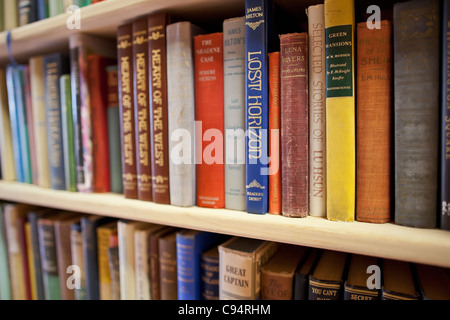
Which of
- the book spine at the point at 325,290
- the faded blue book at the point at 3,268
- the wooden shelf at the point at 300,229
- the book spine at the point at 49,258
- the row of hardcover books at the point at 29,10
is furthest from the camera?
the faded blue book at the point at 3,268

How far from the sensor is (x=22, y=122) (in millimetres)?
821

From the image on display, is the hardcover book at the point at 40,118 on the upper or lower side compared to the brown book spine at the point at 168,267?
upper

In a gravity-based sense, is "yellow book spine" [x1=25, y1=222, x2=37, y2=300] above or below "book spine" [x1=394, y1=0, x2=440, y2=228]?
below

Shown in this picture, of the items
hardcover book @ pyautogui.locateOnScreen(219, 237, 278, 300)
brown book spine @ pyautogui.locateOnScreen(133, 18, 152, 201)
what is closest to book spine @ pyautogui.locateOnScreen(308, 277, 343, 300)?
hardcover book @ pyautogui.locateOnScreen(219, 237, 278, 300)

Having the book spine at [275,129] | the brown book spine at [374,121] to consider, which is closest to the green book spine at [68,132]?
the book spine at [275,129]

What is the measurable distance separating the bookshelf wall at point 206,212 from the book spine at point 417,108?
4cm

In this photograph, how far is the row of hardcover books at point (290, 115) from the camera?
42 cm

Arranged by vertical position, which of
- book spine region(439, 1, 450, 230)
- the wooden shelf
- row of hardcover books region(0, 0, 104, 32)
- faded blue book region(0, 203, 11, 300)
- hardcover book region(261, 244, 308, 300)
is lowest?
faded blue book region(0, 203, 11, 300)

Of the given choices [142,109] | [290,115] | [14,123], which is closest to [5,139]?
[14,123]

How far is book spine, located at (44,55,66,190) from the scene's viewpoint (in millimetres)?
734

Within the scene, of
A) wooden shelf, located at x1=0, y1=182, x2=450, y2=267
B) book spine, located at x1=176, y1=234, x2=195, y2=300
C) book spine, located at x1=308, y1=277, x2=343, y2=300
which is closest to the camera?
wooden shelf, located at x1=0, y1=182, x2=450, y2=267

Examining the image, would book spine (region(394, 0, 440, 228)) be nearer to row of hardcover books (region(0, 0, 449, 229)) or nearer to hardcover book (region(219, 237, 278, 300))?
row of hardcover books (region(0, 0, 449, 229))

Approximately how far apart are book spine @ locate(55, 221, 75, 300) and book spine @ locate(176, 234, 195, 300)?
1.20 ft

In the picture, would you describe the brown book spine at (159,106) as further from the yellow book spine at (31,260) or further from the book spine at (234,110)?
the yellow book spine at (31,260)
